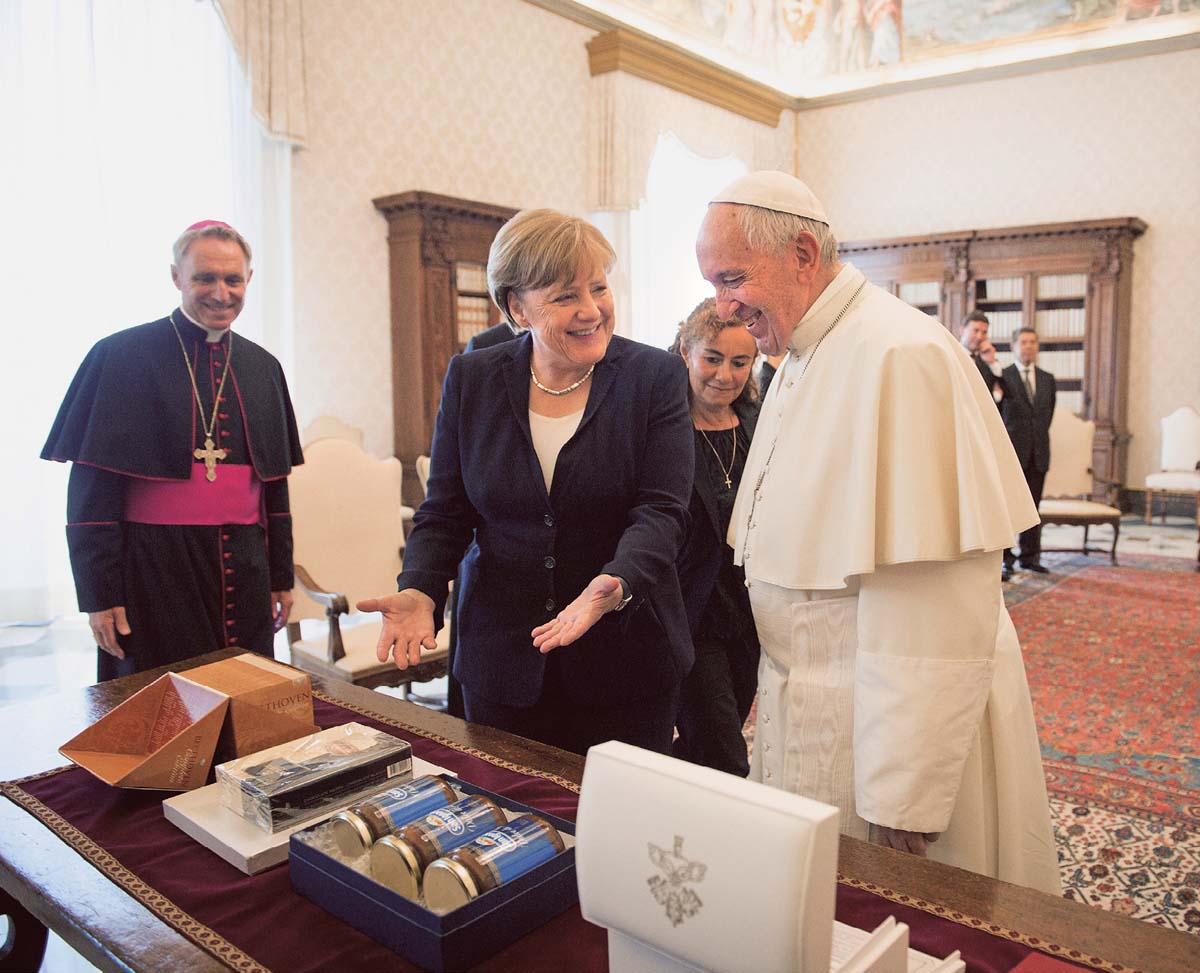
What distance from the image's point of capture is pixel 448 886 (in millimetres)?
1178

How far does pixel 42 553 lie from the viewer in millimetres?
6016

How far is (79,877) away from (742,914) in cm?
100

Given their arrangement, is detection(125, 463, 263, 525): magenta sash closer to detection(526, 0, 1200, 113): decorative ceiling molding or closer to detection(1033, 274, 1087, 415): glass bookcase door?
detection(526, 0, 1200, 113): decorative ceiling molding

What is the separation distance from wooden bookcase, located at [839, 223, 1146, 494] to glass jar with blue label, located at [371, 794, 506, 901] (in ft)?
36.2

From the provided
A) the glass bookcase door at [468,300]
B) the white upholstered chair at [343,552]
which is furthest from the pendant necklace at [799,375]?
the glass bookcase door at [468,300]

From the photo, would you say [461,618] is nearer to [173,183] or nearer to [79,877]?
[79,877]

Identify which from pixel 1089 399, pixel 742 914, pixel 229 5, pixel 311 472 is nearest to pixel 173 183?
pixel 229 5

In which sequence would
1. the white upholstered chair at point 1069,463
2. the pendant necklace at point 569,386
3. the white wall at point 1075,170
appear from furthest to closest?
1. the white wall at point 1075,170
2. the white upholstered chair at point 1069,463
3. the pendant necklace at point 569,386

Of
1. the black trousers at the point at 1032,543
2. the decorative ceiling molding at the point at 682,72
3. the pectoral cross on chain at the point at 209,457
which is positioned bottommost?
the black trousers at the point at 1032,543

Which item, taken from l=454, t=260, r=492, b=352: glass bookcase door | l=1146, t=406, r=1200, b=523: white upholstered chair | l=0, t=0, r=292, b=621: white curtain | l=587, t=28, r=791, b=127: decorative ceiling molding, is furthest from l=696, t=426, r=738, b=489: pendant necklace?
l=1146, t=406, r=1200, b=523: white upholstered chair

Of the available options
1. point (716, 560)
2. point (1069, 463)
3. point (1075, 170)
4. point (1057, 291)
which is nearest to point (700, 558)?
point (716, 560)

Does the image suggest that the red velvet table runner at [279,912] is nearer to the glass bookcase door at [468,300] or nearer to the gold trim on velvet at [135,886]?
the gold trim on velvet at [135,886]

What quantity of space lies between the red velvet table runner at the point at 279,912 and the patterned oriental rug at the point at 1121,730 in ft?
4.92

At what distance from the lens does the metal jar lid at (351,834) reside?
1279 mm
